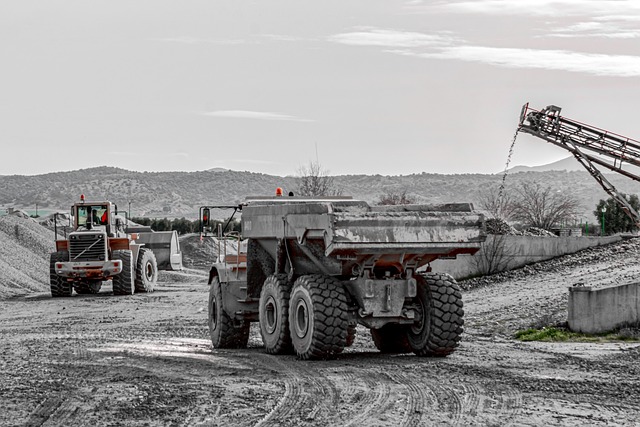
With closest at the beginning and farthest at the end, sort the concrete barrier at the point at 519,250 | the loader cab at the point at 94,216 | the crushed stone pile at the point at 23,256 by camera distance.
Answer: the concrete barrier at the point at 519,250, the loader cab at the point at 94,216, the crushed stone pile at the point at 23,256

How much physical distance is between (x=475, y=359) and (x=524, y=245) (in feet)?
58.0

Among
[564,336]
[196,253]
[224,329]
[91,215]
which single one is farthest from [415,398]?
[196,253]

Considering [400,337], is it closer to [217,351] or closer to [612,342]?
[217,351]

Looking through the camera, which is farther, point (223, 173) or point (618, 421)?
point (223, 173)

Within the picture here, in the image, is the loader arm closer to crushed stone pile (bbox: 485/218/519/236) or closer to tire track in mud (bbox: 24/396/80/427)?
crushed stone pile (bbox: 485/218/519/236)

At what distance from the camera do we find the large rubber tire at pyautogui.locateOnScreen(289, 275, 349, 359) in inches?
592

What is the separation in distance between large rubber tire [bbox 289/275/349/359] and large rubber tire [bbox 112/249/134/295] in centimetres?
2083

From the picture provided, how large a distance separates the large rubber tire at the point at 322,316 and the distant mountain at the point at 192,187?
132 m

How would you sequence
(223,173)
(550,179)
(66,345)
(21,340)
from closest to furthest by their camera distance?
(66,345), (21,340), (223,173), (550,179)

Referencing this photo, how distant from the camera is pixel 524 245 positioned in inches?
1292

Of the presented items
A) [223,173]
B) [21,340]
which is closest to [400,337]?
[21,340]

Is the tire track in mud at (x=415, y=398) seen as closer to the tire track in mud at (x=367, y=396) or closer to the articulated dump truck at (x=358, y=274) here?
the tire track in mud at (x=367, y=396)

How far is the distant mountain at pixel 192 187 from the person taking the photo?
509 feet

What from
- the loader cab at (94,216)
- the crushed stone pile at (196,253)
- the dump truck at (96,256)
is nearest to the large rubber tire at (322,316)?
the dump truck at (96,256)
